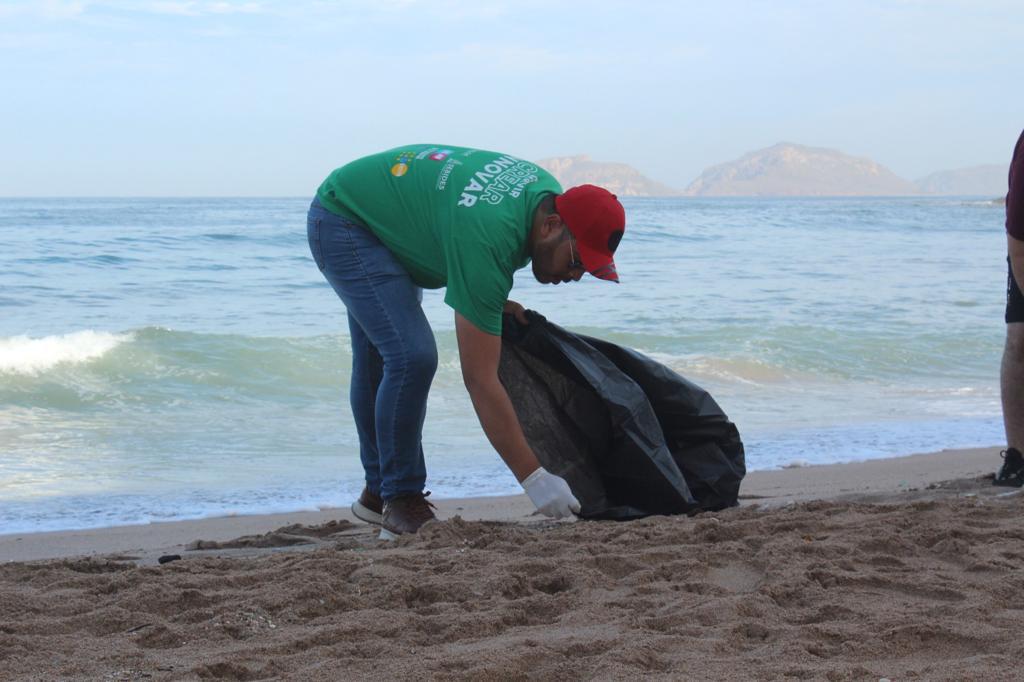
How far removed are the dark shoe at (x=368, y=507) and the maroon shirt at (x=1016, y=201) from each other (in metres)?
→ 2.42

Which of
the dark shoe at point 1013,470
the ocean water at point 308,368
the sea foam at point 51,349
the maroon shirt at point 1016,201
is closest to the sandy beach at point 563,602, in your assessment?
the dark shoe at point 1013,470

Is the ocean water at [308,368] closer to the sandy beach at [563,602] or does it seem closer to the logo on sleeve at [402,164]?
the sandy beach at [563,602]

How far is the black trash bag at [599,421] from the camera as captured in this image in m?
3.58

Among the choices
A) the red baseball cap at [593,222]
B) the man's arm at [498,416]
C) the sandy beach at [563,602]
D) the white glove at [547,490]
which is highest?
the red baseball cap at [593,222]

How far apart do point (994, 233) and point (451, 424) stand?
95.0 feet

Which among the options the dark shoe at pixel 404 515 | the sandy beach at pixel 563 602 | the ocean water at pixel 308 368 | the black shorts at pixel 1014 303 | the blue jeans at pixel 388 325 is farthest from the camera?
the ocean water at pixel 308 368

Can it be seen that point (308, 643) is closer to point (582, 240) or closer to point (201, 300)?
point (582, 240)

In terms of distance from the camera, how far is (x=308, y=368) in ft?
26.3

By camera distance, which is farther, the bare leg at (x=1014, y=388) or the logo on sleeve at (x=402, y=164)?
the bare leg at (x=1014, y=388)

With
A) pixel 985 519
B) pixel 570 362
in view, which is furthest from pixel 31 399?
pixel 985 519

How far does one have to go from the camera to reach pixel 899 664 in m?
2.03

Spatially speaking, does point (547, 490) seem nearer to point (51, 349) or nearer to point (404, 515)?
point (404, 515)

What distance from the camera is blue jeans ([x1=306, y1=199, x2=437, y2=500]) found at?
324 centimetres

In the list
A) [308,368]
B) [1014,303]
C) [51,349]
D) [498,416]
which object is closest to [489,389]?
[498,416]
